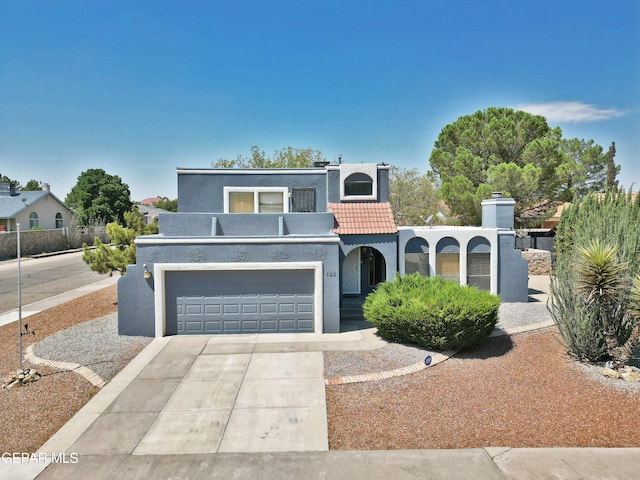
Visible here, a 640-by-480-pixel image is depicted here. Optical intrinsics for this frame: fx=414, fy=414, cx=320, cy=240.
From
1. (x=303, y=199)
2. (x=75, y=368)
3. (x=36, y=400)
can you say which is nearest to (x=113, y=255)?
(x=75, y=368)

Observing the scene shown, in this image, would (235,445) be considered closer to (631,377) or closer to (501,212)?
(631,377)

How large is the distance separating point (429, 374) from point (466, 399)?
4.81 feet

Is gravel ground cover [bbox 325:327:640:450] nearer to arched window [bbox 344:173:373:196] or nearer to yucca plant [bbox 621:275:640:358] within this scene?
yucca plant [bbox 621:275:640:358]

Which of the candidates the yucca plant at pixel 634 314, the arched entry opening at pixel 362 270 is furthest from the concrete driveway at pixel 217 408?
the yucca plant at pixel 634 314

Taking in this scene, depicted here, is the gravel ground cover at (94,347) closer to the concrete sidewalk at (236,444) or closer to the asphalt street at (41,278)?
the concrete sidewalk at (236,444)

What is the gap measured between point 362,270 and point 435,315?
6844 mm

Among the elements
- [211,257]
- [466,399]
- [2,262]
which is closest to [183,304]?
[211,257]

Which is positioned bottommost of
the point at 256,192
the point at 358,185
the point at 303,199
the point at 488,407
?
the point at 488,407

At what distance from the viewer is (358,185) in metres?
18.4

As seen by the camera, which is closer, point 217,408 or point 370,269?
point 217,408

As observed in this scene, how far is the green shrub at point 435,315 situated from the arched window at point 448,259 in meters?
4.75

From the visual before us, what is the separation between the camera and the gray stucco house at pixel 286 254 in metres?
13.9

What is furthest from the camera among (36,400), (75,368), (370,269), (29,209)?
(29,209)

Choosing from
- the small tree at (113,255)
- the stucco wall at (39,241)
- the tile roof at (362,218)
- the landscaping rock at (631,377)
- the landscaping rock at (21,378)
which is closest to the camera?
the landscaping rock at (631,377)
